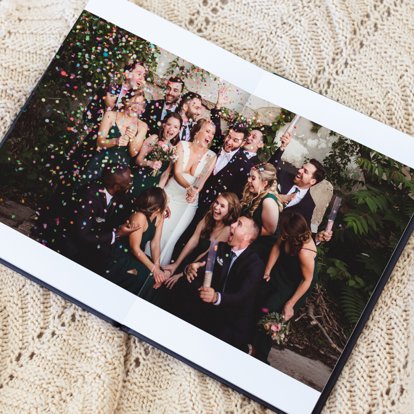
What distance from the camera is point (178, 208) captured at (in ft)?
1.88

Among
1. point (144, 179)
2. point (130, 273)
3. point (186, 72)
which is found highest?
point (186, 72)

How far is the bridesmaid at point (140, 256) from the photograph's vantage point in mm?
563

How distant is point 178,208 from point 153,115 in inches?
4.6

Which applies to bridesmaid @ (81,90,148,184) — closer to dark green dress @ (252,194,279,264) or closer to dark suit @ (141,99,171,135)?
dark suit @ (141,99,171,135)

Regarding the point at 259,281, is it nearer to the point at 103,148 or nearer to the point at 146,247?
the point at 146,247

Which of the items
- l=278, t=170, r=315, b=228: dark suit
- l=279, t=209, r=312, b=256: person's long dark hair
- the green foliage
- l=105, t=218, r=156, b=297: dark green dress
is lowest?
l=105, t=218, r=156, b=297: dark green dress

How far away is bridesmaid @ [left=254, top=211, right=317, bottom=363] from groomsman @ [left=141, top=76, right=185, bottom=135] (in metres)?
0.18

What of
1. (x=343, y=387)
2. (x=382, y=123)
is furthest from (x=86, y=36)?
(x=343, y=387)

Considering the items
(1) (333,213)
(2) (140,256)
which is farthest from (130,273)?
(1) (333,213)

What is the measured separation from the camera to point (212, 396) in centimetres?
57

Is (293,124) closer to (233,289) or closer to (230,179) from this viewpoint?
(230,179)

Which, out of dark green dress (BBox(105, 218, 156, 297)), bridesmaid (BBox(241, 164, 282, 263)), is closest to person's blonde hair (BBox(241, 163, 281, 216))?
bridesmaid (BBox(241, 164, 282, 263))

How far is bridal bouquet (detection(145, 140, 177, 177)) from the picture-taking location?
582 millimetres

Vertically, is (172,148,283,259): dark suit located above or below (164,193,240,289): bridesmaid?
above
